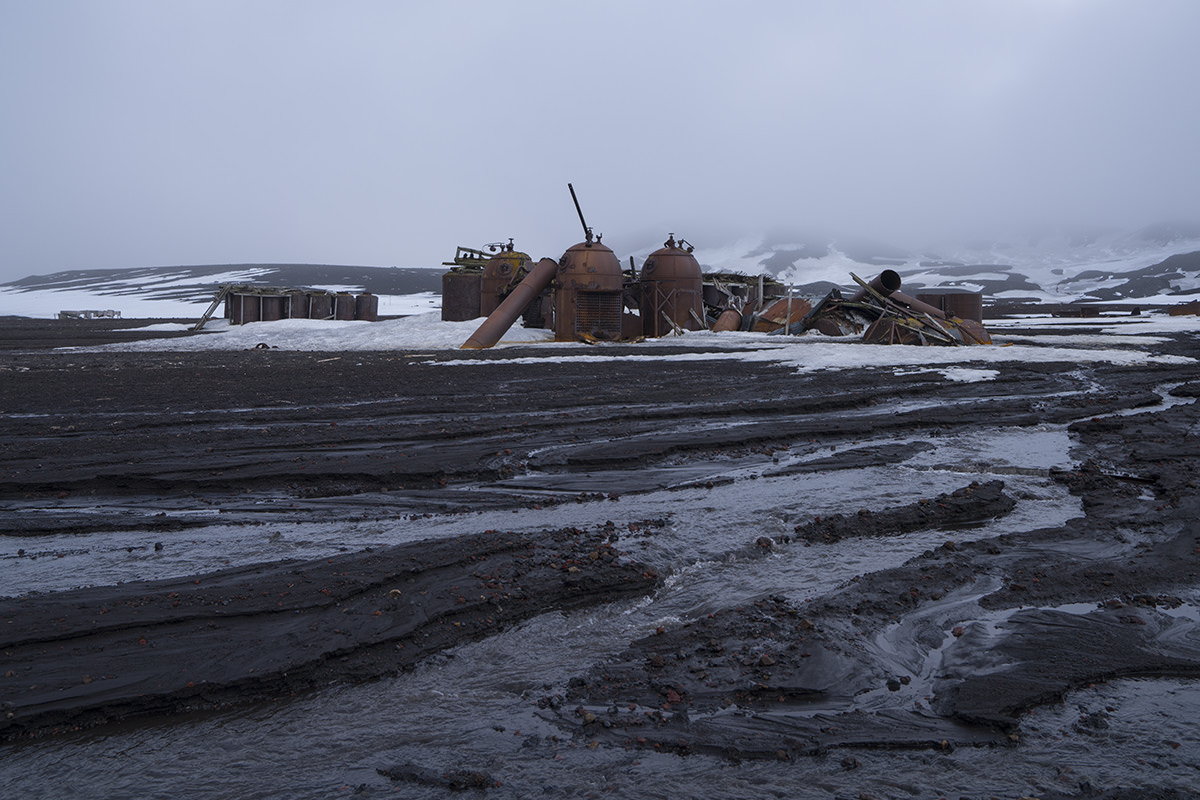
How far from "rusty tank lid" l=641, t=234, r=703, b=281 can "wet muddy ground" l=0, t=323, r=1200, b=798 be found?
22585mm

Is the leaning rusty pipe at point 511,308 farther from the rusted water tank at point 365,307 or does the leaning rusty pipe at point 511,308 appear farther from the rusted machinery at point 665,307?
the rusted water tank at point 365,307

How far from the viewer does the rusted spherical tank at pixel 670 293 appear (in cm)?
3131

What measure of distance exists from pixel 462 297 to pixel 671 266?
28.7 ft

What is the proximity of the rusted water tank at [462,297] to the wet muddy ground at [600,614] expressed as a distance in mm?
25842

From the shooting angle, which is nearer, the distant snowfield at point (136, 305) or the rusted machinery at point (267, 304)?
the rusted machinery at point (267, 304)

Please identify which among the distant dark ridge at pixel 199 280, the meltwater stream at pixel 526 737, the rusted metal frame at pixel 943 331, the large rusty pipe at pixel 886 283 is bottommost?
the meltwater stream at pixel 526 737

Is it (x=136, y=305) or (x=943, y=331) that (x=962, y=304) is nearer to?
(x=943, y=331)

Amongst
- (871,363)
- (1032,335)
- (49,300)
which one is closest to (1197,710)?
(871,363)

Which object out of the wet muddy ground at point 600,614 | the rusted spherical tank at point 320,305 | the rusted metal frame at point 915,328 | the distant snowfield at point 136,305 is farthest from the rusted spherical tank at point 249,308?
the wet muddy ground at point 600,614

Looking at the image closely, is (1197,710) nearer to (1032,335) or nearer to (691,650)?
(691,650)

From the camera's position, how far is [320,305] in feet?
140

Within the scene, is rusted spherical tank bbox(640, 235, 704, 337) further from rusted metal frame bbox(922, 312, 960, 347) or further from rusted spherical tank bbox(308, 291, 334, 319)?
rusted spherical tank bbox(308, 291, 334, 319)

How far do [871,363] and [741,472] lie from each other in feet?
37.2

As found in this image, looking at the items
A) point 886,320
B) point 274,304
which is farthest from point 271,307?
point 886,320
